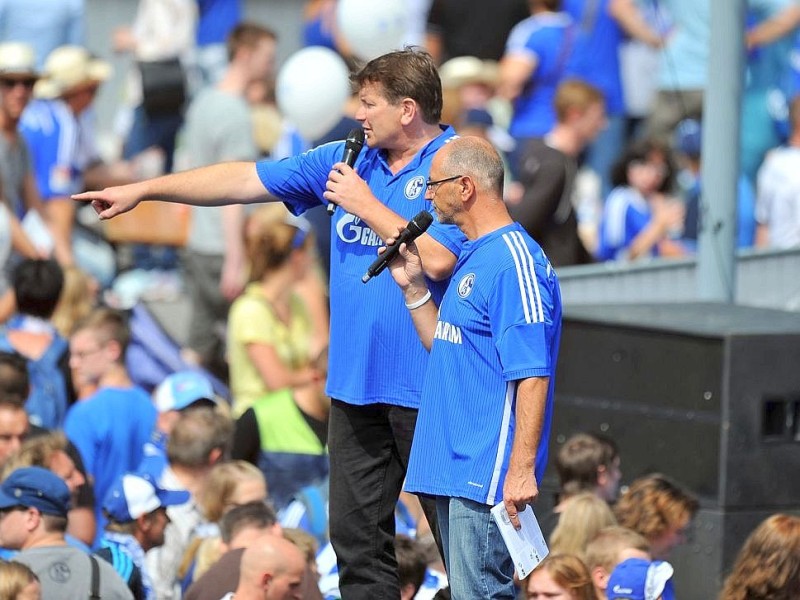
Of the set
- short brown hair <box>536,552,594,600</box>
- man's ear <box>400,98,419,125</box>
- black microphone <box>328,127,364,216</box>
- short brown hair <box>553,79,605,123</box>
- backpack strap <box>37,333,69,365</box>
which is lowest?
short brown hair <box>536,552,594,600</box>

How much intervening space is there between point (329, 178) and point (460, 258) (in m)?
0.48

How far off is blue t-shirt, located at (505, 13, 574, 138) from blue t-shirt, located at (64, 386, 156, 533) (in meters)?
5.70

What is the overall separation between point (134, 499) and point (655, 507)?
80.3 inches

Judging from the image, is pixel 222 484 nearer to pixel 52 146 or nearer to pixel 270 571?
pixel 270 571

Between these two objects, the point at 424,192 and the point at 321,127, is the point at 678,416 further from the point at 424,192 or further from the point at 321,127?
the point at 321,127

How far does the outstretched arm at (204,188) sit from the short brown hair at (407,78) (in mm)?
522

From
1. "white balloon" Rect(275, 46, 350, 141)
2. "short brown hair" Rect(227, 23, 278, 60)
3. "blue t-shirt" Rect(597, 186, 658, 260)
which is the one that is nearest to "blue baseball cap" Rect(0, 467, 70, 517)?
"white balloon" Rect(275, 46, 350, 141)

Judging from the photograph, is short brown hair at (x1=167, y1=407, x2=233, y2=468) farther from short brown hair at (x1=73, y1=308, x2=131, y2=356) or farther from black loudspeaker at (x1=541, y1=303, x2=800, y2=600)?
black loudspeaker at (x1=541, y1=303, x2=800, y2=600)

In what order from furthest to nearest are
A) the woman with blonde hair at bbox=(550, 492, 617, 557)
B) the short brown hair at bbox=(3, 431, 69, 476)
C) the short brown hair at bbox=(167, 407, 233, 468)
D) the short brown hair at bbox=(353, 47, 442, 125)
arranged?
the short brown hair at bbox=(167, 407, 233, 468), the short brown hair at bbox=(3, 431, 69, 476), the woman with blonde hair at bbox=(550, 492, 617, 557), the short brown hair at bbox=(353, 47, 442, 125)

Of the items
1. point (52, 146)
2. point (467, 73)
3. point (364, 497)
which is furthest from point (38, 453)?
point (467, 73)

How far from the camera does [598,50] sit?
46.1ft

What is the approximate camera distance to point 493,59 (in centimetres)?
1502

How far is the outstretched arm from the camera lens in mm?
5941

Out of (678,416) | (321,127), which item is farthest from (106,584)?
(321,127)
